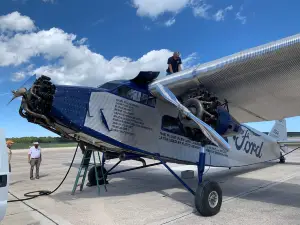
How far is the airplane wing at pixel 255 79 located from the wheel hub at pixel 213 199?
288cm

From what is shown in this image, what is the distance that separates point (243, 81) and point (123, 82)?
324cm

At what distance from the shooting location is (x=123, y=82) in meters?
7.55

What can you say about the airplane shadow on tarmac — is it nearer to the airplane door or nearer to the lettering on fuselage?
the lettering on fuselage

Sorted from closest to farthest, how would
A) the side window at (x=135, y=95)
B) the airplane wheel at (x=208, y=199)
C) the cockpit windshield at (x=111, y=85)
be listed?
the airplane wheel at (x=208, y=199) < the cockpit windshield at (x=111, y=85) < the side window at (x=135, y=95)

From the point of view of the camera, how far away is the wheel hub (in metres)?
6.23

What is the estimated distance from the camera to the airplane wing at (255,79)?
6099mm

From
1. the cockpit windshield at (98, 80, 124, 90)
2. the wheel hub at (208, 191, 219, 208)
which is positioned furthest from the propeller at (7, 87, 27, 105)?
the wheel hub at (208, 191, 219, 208)

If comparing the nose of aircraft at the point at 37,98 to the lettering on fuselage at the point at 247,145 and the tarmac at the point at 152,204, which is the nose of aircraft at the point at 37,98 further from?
the lettering on fuselage at the point at 247,145

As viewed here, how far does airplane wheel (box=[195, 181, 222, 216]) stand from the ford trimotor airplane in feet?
0.07

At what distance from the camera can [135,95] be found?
25.2ft

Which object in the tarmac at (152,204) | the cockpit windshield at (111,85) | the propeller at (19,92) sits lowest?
the tarmac at (152,204)

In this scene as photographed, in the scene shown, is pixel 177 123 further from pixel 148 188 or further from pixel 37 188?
pixel 37 188

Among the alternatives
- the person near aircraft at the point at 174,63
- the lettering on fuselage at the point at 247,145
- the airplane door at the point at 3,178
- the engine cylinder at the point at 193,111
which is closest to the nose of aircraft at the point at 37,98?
the airplane door at the point at 3,178

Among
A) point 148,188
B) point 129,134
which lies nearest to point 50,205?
point 129,134
